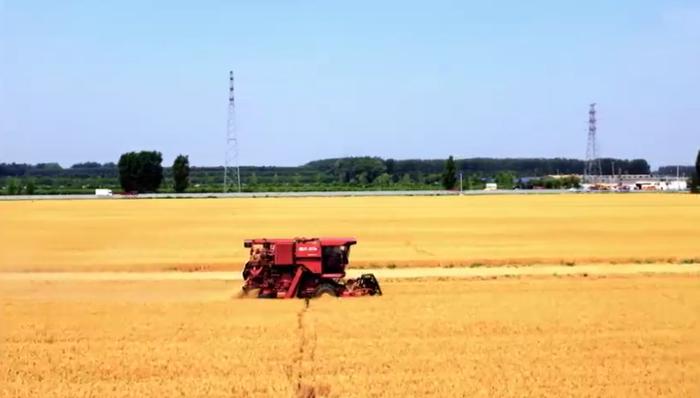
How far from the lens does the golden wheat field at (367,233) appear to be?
37.8m

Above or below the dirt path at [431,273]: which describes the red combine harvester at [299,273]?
above

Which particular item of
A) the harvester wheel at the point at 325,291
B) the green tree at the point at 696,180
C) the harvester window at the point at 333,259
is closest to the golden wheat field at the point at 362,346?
the harvester wheel at the point at 325,291

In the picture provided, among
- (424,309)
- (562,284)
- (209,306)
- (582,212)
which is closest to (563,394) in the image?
(424,309)

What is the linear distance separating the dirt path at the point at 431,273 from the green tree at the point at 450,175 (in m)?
111

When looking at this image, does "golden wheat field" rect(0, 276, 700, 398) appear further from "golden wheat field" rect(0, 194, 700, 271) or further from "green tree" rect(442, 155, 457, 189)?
"green tree" rect(442, 155, 457, 189)

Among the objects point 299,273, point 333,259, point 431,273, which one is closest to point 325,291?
point 299,273

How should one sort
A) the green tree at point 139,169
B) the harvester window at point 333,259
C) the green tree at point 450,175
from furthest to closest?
the green tree at point 450,175, the green tree at point 139,169, the harvester window at point 333,259

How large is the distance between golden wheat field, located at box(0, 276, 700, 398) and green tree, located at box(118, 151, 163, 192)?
118 meters

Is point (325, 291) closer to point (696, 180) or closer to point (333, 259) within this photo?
point (333, 259)

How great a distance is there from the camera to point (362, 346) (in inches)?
644

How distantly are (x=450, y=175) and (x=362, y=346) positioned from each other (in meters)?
131

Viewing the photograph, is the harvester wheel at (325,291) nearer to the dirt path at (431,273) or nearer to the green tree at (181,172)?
the dirt path at (431,273)

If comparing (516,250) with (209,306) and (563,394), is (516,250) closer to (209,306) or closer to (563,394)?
(209,306)

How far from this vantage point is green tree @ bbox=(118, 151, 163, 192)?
452 ft
